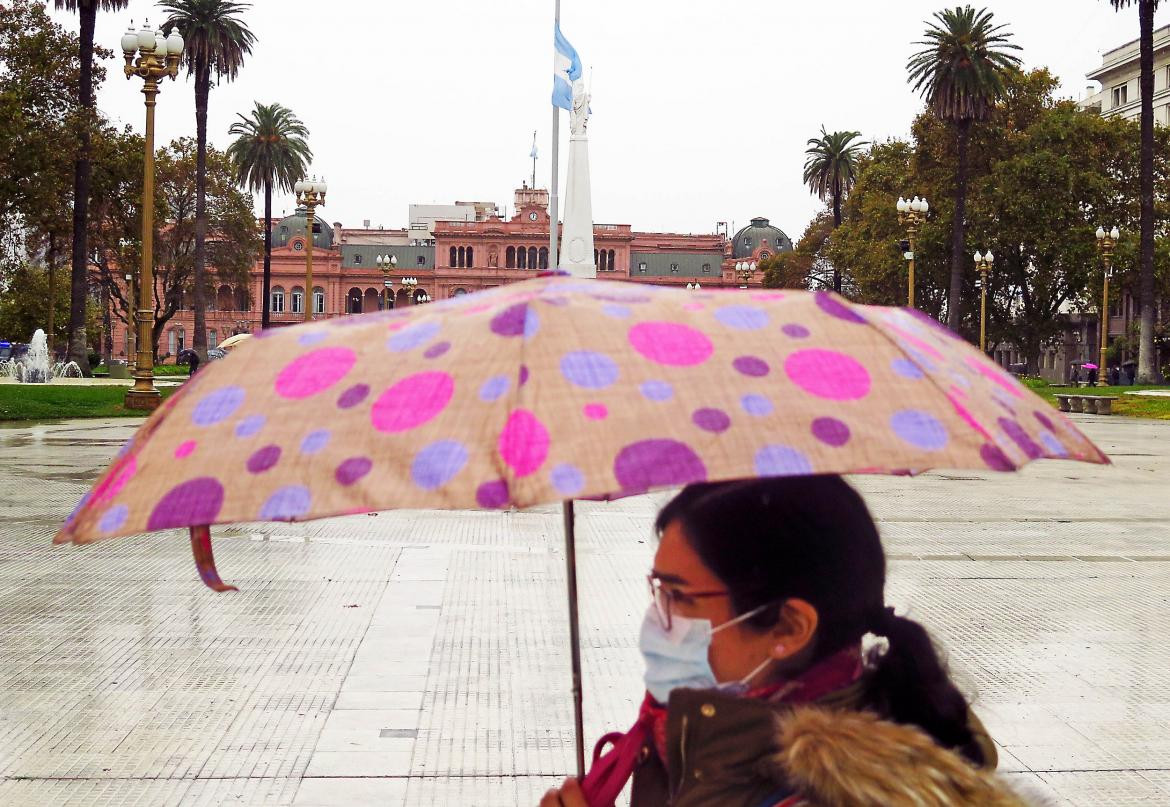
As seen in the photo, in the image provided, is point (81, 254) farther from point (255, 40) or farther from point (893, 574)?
point (893, 574)

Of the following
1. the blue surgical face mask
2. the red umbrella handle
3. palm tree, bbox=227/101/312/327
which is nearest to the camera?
the blue surgical face mask

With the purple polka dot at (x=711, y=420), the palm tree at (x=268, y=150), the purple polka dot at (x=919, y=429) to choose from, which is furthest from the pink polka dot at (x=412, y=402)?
the palm tree at (x=268, y=150)

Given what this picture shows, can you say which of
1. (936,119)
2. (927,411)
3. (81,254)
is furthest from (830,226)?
(927,411)

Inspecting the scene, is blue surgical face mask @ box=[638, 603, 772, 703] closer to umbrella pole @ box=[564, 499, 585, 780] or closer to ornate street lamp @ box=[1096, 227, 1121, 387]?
umbrella pole @ box=[564, 499, 585, 780]

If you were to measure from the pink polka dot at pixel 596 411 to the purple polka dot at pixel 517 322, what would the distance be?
0.53 feet

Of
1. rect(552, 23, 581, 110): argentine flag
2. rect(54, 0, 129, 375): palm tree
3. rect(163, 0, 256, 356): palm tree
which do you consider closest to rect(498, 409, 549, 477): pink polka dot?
rect(54, 0, 129, 375): palm tree

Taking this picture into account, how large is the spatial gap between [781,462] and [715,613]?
1.06 ft

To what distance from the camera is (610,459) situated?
1655 millimetres

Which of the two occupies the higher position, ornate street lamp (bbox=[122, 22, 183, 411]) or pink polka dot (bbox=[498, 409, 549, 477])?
ornate street lamp (bbox=[122, 22, 183, 411])

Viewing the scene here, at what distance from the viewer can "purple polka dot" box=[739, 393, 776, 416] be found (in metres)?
1.76

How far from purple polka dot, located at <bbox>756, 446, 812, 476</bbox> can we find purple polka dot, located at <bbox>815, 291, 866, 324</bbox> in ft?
1.35

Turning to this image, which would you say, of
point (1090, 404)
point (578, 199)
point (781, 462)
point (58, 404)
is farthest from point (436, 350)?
point (578, 199)

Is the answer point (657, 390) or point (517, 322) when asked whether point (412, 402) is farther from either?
point (657, 390)

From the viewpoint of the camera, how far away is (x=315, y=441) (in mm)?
1818
